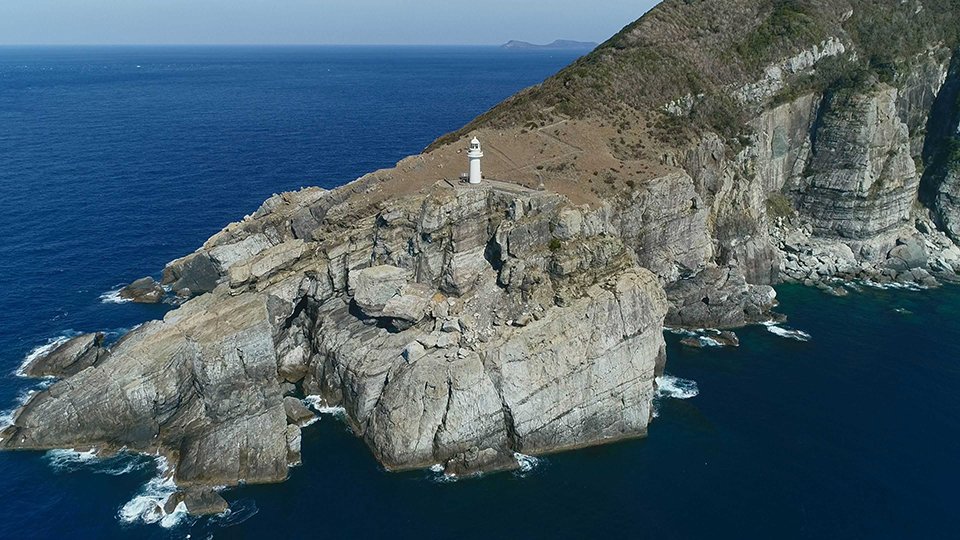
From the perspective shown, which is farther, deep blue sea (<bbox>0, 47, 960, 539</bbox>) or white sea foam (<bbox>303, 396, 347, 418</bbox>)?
white sea foam (<bbox>303, 396, 347, 418</bbox>)

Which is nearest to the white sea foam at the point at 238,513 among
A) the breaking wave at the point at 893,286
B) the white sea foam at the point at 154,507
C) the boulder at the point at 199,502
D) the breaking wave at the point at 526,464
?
the boulder at the point at 199,502

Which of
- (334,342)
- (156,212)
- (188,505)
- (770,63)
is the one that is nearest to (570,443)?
(334,342)

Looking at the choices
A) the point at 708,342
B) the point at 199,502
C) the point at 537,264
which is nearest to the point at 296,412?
the point at 199,502

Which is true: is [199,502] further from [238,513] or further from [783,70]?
[783,70]

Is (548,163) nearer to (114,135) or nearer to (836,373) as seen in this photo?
(836,373)

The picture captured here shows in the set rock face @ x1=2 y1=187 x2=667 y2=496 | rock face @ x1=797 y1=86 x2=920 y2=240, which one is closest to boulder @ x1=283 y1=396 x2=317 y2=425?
rock face @ x1=2 y1=187 x2=667 y2=496

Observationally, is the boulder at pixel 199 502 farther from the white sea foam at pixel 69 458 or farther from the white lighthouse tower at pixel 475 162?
the white lighthouse tower at pixel 475 162

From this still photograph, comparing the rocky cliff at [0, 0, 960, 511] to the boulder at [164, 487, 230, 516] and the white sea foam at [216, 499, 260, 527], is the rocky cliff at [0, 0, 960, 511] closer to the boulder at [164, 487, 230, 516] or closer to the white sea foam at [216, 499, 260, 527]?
the boulder at [164, 487, 230, 516]
